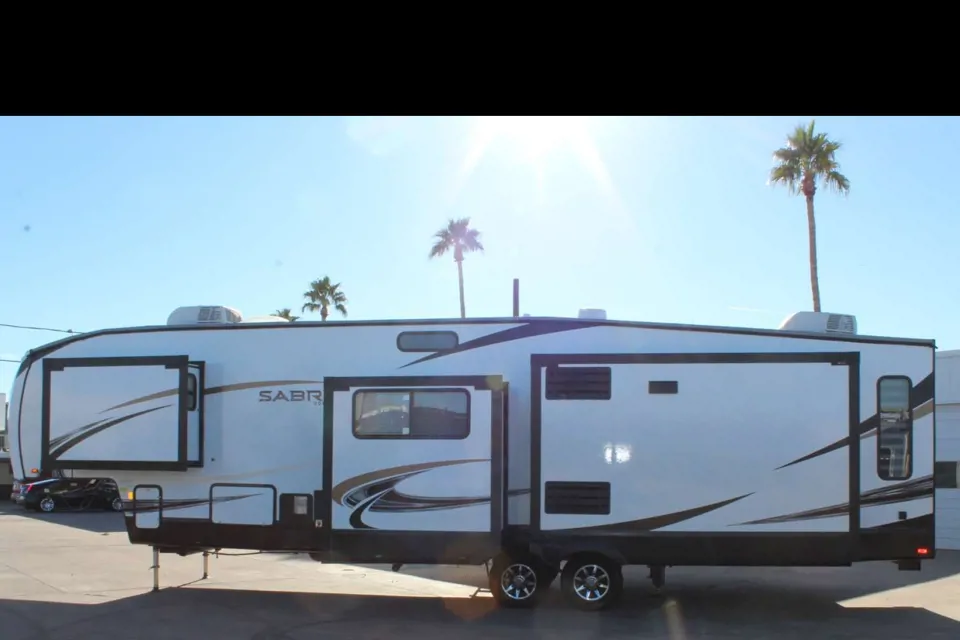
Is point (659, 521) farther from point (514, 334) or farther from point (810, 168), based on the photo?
point (810, 168)

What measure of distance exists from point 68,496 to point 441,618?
19.6 meters

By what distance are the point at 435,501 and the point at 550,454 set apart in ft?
4.60

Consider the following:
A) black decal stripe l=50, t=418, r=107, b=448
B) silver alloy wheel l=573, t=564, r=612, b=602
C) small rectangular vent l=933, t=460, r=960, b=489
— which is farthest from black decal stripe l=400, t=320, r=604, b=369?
small rectangular vent l=933, t=460, r=960, b=489

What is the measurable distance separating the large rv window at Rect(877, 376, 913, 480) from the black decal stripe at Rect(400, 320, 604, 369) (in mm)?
3454

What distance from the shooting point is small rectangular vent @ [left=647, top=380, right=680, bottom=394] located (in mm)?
9883

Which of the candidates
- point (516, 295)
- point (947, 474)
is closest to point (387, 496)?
point (516, 295)

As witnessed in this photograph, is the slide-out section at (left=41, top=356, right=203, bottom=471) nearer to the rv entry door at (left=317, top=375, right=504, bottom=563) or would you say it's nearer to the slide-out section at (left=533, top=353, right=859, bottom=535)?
the rv entry door at (left=317, top=375, right=504, bottom=563)

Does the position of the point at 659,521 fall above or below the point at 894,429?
below

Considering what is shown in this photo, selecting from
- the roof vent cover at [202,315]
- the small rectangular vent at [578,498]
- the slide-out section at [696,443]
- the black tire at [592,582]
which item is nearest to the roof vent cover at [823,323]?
the slide-out section at [696,443]

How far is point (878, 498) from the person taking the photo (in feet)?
32.0

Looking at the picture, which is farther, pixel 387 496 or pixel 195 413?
pixel 195 413

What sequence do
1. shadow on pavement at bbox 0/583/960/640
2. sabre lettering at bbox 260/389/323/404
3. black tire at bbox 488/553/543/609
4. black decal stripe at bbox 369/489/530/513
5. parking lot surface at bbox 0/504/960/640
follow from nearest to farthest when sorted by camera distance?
1. shadow on pavement at bbox 0/583/960/640
2. parking lot surface at bbox 0/504/960/640
3. black decal stripe at bbox 369/489/530/513
4. black tire at bbox 488/553/543/609
5. sabre lettering at bbox 260/389/323/404
